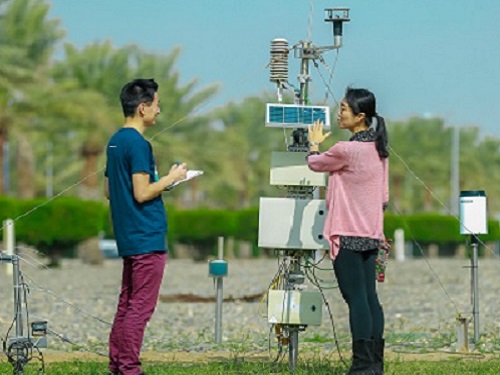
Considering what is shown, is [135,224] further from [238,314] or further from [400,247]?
[400,247]

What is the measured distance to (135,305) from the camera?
6.70 meters

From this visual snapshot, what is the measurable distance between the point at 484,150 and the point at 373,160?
71564 mm

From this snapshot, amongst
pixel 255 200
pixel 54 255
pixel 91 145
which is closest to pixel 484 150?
pixel 255 200

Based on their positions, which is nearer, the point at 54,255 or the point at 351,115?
the point at 351,115

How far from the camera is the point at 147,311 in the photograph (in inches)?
265

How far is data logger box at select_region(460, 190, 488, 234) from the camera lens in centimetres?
1020

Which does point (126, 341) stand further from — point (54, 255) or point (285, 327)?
point (54, 255)

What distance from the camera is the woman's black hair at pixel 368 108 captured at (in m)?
7.23

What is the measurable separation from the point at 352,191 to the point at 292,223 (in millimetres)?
708

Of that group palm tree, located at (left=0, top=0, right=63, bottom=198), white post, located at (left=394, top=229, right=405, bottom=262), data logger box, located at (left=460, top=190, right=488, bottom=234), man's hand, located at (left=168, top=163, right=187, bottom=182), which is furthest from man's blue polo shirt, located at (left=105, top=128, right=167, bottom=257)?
white post, located at (left=394, top=229, right=405, bottom=262)

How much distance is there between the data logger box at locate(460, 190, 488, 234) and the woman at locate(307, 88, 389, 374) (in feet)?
10.2

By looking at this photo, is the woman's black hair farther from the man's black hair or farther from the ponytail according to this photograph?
the man's black hair

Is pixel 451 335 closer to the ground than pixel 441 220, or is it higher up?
closer to the ground

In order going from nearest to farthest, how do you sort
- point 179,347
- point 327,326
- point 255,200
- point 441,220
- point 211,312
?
point 179,347 → point 327,326 → point 211,312 → point 441,220 → point 255,200
